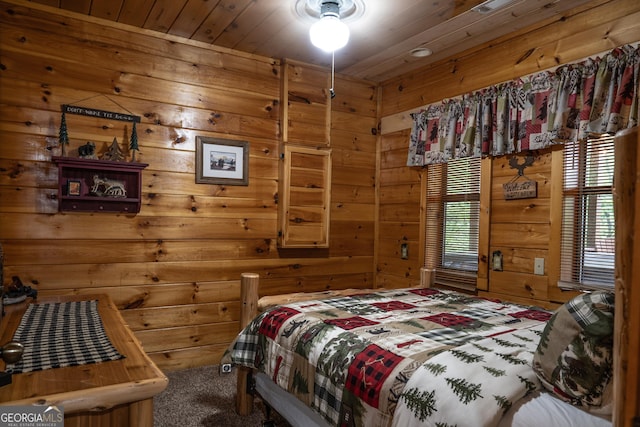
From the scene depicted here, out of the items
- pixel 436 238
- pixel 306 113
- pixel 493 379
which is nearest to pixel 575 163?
Answer: pixel 436 238

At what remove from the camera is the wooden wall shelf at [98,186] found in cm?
275

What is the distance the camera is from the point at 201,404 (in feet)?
8.64

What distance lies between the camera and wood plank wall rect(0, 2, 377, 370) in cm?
271

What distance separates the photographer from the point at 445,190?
138 inches

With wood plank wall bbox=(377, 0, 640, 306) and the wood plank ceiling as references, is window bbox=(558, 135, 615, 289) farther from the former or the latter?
the wood plank ceiling

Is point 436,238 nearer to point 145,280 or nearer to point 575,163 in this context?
point 575,163

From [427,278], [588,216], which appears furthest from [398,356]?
[588,216]

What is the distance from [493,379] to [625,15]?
7.94ft

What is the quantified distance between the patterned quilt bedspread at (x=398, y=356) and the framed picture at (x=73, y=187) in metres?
1.60

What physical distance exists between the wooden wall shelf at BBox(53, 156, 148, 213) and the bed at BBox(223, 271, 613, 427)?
122 centimetres

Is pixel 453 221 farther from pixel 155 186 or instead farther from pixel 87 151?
pixel 87 151

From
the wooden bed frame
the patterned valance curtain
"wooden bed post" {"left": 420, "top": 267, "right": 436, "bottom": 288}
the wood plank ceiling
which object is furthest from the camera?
"wooden bed post" {"left": 420, "top": 267, "right": 436, "bottom": 288}

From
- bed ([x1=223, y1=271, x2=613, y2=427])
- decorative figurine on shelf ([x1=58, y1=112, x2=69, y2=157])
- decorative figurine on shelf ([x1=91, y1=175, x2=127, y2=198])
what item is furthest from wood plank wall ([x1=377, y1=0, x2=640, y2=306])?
decorative figurine on shelf ([x1=58, y1=112, x2=69, y2=157])

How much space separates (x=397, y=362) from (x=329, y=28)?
6.70ft
